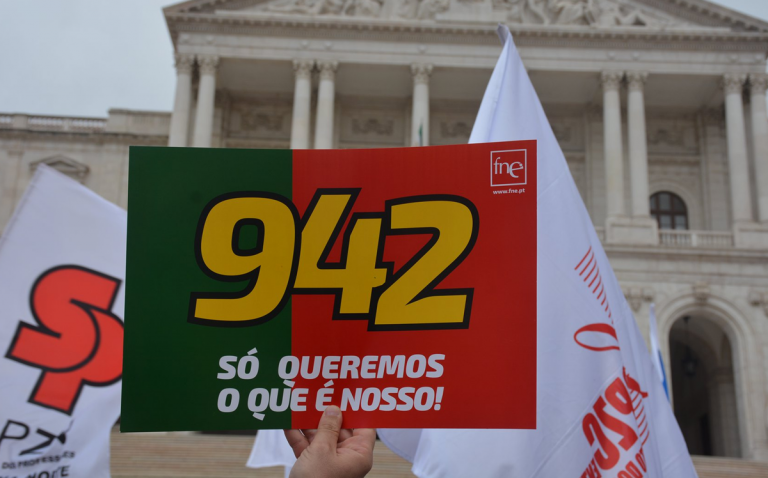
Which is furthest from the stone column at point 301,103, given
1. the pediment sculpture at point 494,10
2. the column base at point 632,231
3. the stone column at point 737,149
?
the stone column at point 737,149

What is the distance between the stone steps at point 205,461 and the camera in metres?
21.2

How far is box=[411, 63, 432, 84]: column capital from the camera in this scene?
3625 centimetres

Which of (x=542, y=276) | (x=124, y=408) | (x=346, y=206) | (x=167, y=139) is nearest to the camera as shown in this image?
(x=124, y=408)

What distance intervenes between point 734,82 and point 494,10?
10.3m

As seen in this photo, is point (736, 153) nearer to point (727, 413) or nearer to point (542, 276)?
point (727, 413)

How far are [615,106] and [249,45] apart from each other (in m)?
15.4

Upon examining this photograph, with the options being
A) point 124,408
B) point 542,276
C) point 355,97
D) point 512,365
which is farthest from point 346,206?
point 355,97

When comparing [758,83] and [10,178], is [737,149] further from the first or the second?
[10,178]

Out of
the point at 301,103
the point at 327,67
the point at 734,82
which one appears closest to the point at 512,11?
the point at 327,67

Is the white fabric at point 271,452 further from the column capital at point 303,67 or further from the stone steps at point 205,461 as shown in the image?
the column capital at point 303,67

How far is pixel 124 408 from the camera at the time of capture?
326 centimetres

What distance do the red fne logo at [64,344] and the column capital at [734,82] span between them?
3318 centimetres

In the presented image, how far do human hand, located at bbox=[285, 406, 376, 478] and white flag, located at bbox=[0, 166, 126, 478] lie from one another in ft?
13.5

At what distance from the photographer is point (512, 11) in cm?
3706
